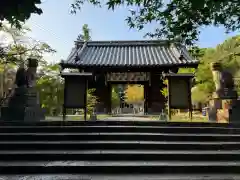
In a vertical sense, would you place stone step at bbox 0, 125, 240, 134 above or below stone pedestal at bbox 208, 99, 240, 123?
below

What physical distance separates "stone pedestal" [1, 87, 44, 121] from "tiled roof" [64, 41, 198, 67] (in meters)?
5.37

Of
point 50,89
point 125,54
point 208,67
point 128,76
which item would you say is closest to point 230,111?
point 128,76

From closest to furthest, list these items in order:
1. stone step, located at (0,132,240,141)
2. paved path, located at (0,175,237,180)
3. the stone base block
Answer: paved path, located at (0,175,237,180), stone step, located at (0,132,240,141), the stone base block

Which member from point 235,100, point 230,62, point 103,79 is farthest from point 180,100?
point 230,62

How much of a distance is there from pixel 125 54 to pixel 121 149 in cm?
1156

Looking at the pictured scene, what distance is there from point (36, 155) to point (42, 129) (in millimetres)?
1330

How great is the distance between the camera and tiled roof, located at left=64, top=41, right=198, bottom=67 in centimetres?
1376

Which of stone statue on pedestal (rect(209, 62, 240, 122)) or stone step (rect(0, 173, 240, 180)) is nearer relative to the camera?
stone step (rect(0, 173, 240, 180))

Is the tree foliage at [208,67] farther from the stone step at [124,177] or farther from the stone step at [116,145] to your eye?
the stone step at [124,177]

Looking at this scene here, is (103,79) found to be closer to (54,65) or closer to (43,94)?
(43,94)

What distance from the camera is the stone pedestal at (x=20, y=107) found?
7.62 metres

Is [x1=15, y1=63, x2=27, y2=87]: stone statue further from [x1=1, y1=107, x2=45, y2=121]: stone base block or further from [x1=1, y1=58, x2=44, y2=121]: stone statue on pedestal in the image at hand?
[x1=1, y1=107, x2=45, y2=121]: stone base block

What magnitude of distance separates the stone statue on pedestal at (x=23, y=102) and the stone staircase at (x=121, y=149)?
1.44m

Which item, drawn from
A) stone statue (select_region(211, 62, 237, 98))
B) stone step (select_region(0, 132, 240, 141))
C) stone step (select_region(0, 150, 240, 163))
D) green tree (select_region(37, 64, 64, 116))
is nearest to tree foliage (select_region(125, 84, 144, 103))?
green tree (select_region(37, 64, 64, 116))
